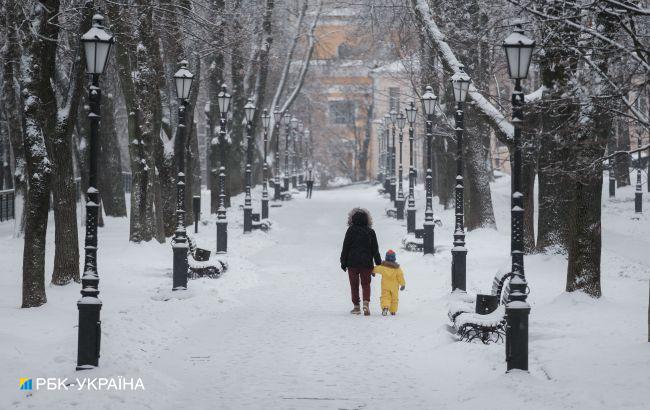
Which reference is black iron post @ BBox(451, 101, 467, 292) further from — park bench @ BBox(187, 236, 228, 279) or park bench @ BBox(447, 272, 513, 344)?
park bench @ BBox(187, 236, 228, 279)

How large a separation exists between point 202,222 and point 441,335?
18934mm

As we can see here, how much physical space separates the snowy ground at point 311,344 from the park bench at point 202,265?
0.34 meters

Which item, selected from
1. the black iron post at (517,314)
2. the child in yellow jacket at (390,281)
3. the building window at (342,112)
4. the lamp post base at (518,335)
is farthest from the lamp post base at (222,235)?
the building window at (342,112)

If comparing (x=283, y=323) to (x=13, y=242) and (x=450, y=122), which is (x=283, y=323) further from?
(x=450, y=122)

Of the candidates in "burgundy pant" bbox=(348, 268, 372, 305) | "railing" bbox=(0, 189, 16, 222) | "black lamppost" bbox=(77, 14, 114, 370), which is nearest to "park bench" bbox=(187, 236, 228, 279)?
"burgundy pant" bbox=(348, 268, 372, 305)

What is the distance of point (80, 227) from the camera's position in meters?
26.0

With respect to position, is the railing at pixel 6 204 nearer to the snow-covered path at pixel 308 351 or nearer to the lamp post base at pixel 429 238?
the snow-covered path at pixel 308 351

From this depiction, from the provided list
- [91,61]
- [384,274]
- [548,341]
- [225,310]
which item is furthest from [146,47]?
[548,341]

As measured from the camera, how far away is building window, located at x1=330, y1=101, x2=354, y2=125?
264 feet

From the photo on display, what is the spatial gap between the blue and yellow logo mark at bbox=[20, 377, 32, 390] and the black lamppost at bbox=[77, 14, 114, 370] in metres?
0.61

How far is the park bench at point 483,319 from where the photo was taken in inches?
427

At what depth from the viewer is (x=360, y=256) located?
13820 millimetres

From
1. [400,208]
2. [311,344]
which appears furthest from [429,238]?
[400,208]

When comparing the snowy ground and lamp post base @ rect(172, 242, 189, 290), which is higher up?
lamp post base @ rect(172, 242, 189, 290)
